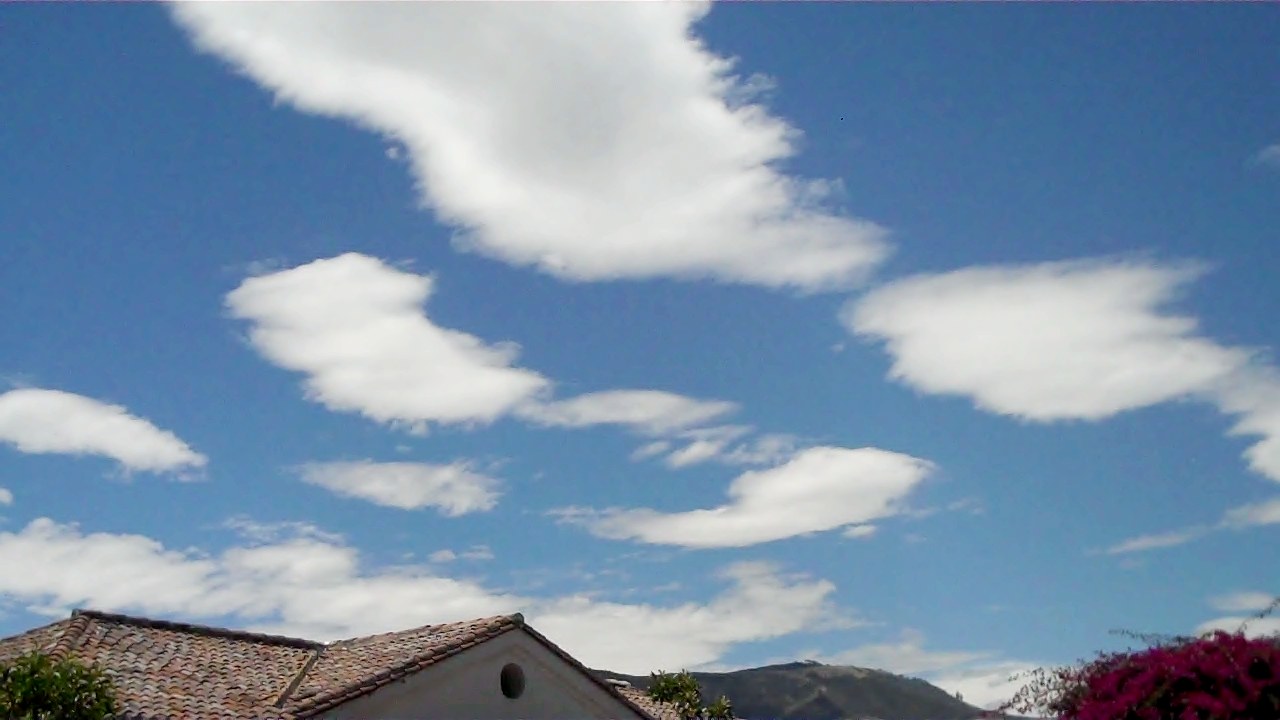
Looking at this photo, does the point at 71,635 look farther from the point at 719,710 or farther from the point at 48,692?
the point at 719,710

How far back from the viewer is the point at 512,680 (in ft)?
83.7

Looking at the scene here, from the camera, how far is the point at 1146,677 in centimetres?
998

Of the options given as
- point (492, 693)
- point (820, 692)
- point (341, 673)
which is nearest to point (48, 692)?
point (341, 673)

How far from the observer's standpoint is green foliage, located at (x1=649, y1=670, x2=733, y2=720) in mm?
42406

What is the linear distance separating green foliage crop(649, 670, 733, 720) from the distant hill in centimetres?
5427

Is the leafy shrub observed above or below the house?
below

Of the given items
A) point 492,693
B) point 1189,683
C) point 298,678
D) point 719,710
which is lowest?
point 1189,683

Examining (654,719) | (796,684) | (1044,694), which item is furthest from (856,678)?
(1044,694)

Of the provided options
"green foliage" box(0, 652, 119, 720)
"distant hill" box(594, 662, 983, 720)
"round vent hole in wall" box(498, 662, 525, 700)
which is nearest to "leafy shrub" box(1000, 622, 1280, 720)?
"green foliage" box(0, 652, 119, 720)

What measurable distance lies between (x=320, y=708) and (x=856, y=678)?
97284 millimetres

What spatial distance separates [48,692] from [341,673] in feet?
26.5

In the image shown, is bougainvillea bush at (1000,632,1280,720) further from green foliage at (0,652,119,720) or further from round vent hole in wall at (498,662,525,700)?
round vent hole in wall at (498,662,525,700)

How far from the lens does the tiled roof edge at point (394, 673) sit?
22.2 m

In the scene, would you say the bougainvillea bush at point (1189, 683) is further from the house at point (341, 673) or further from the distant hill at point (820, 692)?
the distant hill at point (820, 692)
